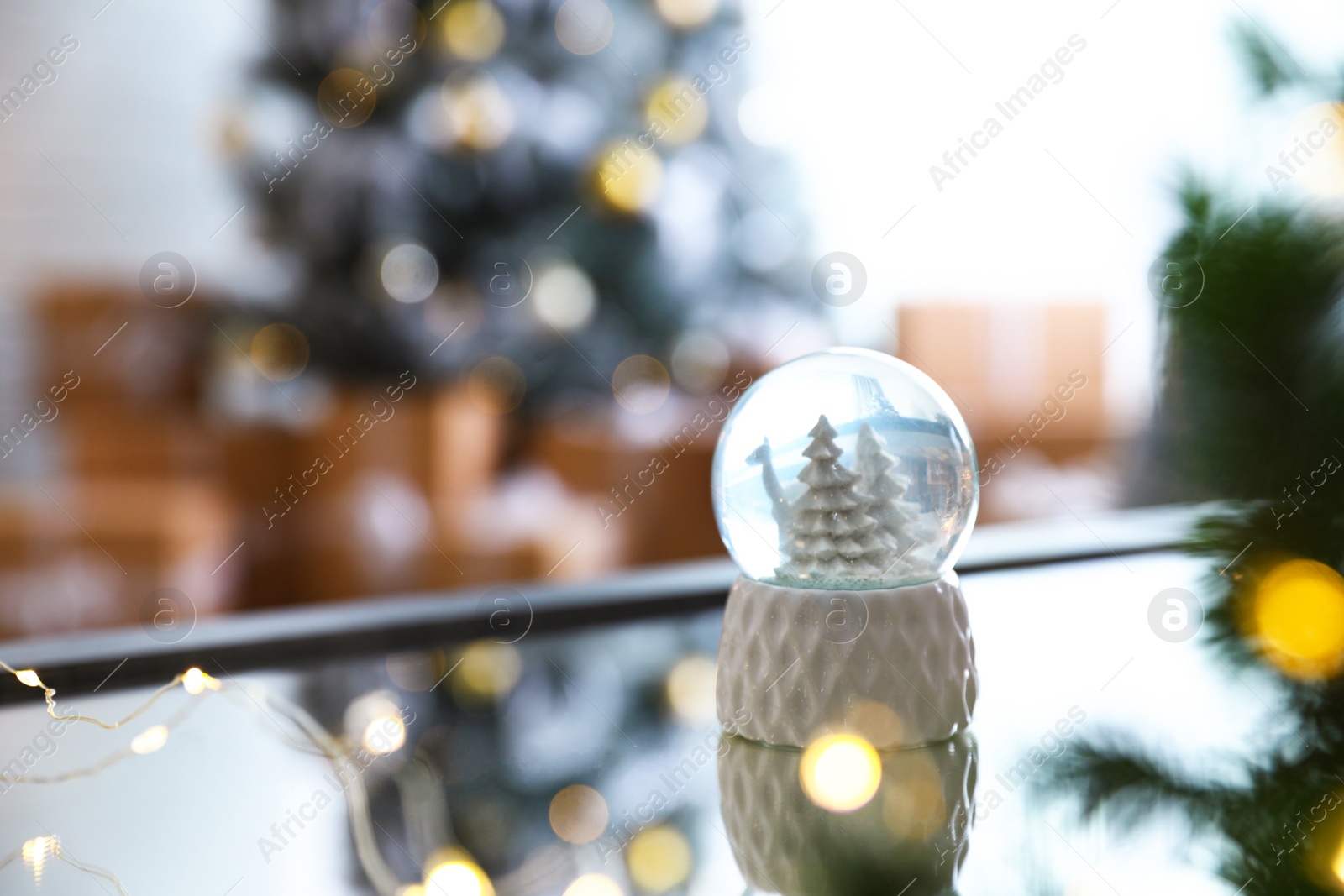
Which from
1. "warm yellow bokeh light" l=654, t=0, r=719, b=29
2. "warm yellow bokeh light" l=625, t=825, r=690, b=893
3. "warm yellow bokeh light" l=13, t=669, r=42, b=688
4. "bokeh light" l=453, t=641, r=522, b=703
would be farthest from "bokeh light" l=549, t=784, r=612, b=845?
"warm yellow bokeh light" l=654, t=0, r=719, b=29

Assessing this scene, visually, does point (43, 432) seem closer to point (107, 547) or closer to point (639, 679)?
point (107, 547)

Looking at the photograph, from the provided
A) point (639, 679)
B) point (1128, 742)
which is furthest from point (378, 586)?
point (1128, 742)

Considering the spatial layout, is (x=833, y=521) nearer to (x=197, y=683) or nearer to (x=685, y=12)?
(x=197, y=683)

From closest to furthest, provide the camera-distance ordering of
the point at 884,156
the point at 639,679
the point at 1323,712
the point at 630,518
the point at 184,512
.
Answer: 1. the point at 1323,712
2. the point at 639,679
3. the point at 184,512
4. the point at 630,518
5. the point at 884,156

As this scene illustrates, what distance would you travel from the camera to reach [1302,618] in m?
0.22

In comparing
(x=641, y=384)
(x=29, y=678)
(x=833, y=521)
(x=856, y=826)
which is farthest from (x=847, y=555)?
(x=641, y=384)

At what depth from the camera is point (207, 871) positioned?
0.29 meters

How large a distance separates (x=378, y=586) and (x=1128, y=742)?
1477mm

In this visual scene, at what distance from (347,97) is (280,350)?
398mm

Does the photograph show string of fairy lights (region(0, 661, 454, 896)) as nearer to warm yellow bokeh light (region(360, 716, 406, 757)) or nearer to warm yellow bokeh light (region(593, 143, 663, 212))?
warm yellow bokeh light (region(360, 716, 406, 757))

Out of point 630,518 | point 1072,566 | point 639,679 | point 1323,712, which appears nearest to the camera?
point 1323,712

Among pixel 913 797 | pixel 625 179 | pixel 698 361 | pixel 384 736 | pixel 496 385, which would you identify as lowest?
pixel 913 797

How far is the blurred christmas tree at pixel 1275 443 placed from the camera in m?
0.21

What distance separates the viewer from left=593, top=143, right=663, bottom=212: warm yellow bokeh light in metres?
1.51
